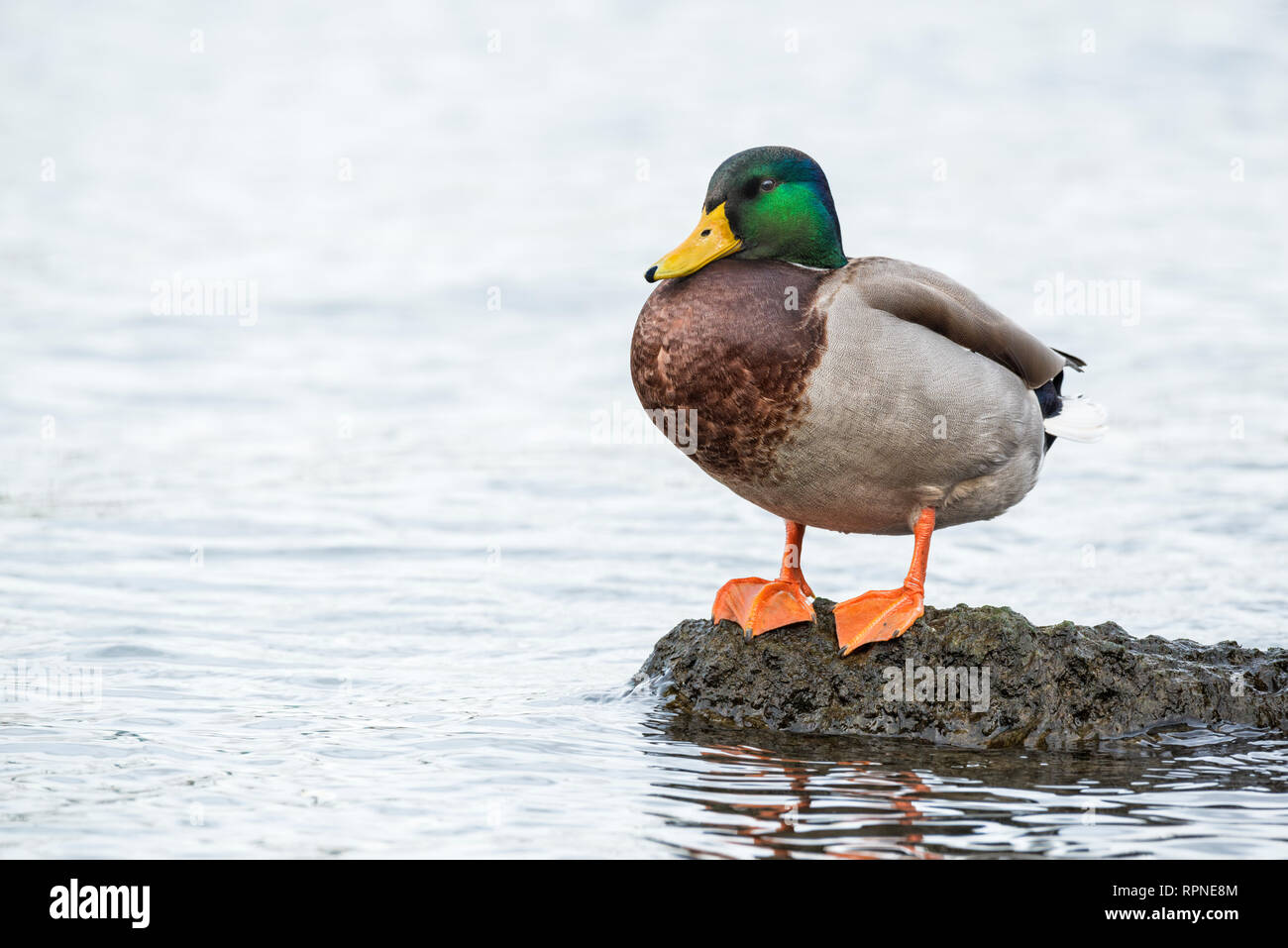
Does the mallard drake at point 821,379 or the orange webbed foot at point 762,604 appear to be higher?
the mallard drake at point 821,379

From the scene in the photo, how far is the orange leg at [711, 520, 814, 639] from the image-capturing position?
5.07 meters

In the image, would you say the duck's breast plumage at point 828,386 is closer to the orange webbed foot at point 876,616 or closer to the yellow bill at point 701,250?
the yellow bill at point 701,250

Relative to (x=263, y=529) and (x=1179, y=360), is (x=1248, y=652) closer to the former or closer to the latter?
(x=263, y=529)

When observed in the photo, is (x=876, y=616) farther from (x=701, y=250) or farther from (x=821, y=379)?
(x=701, y=250)

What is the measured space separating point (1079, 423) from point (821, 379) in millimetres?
1283

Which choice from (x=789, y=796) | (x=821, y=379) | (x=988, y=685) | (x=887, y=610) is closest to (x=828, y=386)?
(x=821, y=379)

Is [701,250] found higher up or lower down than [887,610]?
higher up

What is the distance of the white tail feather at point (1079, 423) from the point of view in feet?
18.0

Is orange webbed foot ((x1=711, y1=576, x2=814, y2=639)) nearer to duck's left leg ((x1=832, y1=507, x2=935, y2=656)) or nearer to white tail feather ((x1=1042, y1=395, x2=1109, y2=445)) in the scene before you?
duck's left leg ((x1=832, y1=507, x2=935, y2=656))

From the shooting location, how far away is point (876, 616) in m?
4.96

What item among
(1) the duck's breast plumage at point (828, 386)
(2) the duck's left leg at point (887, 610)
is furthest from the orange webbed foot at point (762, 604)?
(1) the duck's breast plumage at point (828, 386)

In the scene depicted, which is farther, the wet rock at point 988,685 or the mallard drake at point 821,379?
the wet rock at point 988,685

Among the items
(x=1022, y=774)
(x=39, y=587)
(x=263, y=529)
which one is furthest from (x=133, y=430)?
(x=1022, y=774)

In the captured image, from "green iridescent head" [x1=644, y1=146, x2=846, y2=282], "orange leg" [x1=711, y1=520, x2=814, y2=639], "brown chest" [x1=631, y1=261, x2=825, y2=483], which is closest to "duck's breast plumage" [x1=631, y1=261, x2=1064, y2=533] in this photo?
"brown chest" [x1=631, y1=261, x2=825, y2=483]
